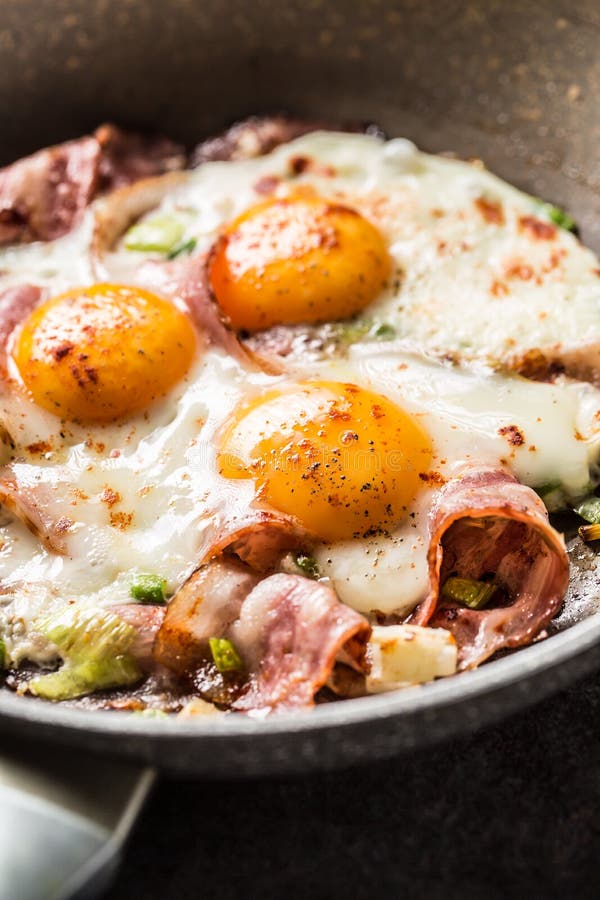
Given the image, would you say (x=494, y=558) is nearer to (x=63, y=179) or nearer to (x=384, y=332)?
(x=384, y=332)

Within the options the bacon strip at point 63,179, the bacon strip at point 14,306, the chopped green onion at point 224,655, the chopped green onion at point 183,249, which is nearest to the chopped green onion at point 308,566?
the chopped green onion at point 224,655

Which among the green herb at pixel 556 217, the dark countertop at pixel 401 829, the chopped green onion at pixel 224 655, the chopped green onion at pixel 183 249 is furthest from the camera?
the green herb at pixel 556 217

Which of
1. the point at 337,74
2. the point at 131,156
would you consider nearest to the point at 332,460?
the point at 131,156

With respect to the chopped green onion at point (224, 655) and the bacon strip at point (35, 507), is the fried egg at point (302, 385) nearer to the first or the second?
the bacon strip at point (35, 507)

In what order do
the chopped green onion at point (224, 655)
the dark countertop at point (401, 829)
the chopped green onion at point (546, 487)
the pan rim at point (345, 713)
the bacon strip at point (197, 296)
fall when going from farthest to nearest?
the bacon strip at point (197, 296) < the chopped green onion at point (546, 487) < the chopped green onion at point (224, 655) < the dark countertop at point (401, 829) < the pan rim at point (345, 713)

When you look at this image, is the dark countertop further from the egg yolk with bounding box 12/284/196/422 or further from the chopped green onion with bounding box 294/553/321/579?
the egg yolk with bounding box 12/284/196/422

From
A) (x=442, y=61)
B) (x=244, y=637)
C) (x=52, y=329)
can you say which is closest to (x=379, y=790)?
(x=244, y=637)
